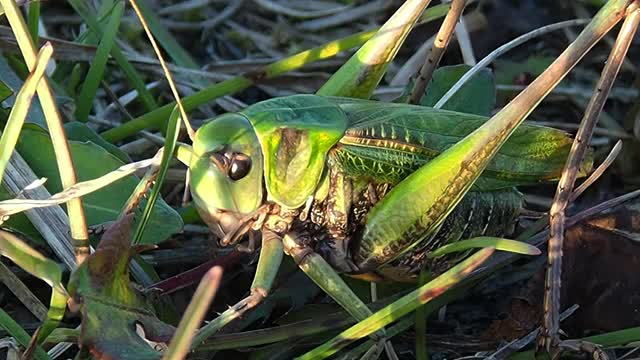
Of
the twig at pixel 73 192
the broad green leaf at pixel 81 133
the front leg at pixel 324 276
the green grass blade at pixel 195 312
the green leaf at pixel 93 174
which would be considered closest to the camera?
the green grass blade at pixel 195 312

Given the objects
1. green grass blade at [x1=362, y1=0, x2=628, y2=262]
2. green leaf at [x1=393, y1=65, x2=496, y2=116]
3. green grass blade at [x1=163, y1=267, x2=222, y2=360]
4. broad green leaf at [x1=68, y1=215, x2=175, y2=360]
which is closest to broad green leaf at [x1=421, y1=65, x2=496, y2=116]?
green leaf at [x1=393, y1=65, x2=496, y2=116]

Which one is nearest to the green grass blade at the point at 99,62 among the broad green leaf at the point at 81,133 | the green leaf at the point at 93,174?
the broad green leaf at the point at 81,133

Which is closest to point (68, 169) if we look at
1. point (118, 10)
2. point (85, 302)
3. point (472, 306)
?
point (85, 302)

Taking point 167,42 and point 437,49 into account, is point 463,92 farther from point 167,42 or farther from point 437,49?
point 167,42

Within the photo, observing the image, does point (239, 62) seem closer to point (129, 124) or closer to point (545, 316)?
point (129, 124)

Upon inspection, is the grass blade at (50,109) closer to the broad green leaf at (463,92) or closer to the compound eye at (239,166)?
the compound eye at (239,166)

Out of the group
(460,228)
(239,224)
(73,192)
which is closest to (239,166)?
(239,224)
